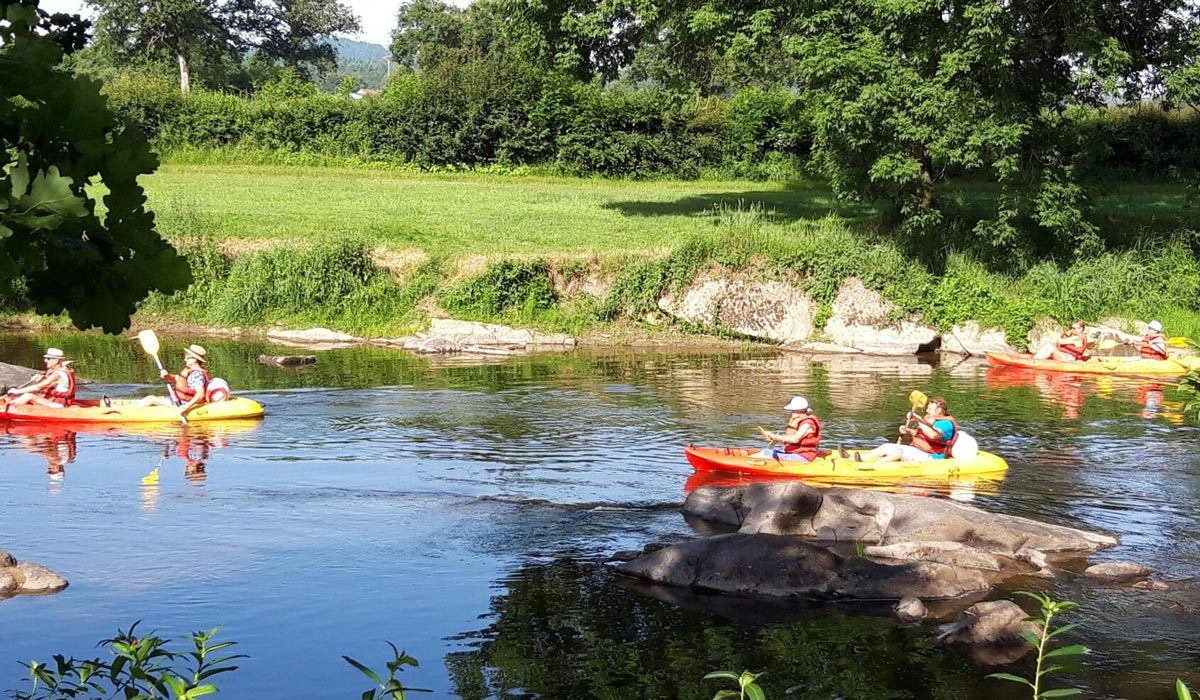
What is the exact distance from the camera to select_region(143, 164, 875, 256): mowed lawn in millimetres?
27109

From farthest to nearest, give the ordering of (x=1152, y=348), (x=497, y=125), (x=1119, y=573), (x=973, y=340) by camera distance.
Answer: (x=497, y=125)
(x=973, y=340)
(x=1152, y=348)
(x=1119, y=573)

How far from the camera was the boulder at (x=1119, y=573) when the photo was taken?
1069cm

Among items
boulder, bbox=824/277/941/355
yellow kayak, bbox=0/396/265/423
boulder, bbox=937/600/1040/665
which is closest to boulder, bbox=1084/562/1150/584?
boulder, bbox=937/600/1040/665

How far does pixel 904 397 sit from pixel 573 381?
15.9 feet

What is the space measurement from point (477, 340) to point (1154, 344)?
1128 centimetres

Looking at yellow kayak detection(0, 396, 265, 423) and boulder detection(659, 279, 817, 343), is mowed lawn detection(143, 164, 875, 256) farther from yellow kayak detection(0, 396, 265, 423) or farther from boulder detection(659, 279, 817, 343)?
yellow kayak detection(0, 396, 265, 423)

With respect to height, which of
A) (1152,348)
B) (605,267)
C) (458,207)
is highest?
(458,207)

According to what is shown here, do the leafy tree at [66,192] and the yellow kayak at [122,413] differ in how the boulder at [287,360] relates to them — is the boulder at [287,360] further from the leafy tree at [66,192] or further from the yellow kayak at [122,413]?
the leafy tree at [66,192]

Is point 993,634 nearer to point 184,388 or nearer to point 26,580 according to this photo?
point 26,580

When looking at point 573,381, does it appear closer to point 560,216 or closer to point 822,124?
point 822,124

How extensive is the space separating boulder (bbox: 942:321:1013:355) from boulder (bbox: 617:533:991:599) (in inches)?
539

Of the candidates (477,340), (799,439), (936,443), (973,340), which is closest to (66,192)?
(799,439)

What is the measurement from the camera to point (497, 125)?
39281 mm

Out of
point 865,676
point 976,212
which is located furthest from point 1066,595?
point 976,212
